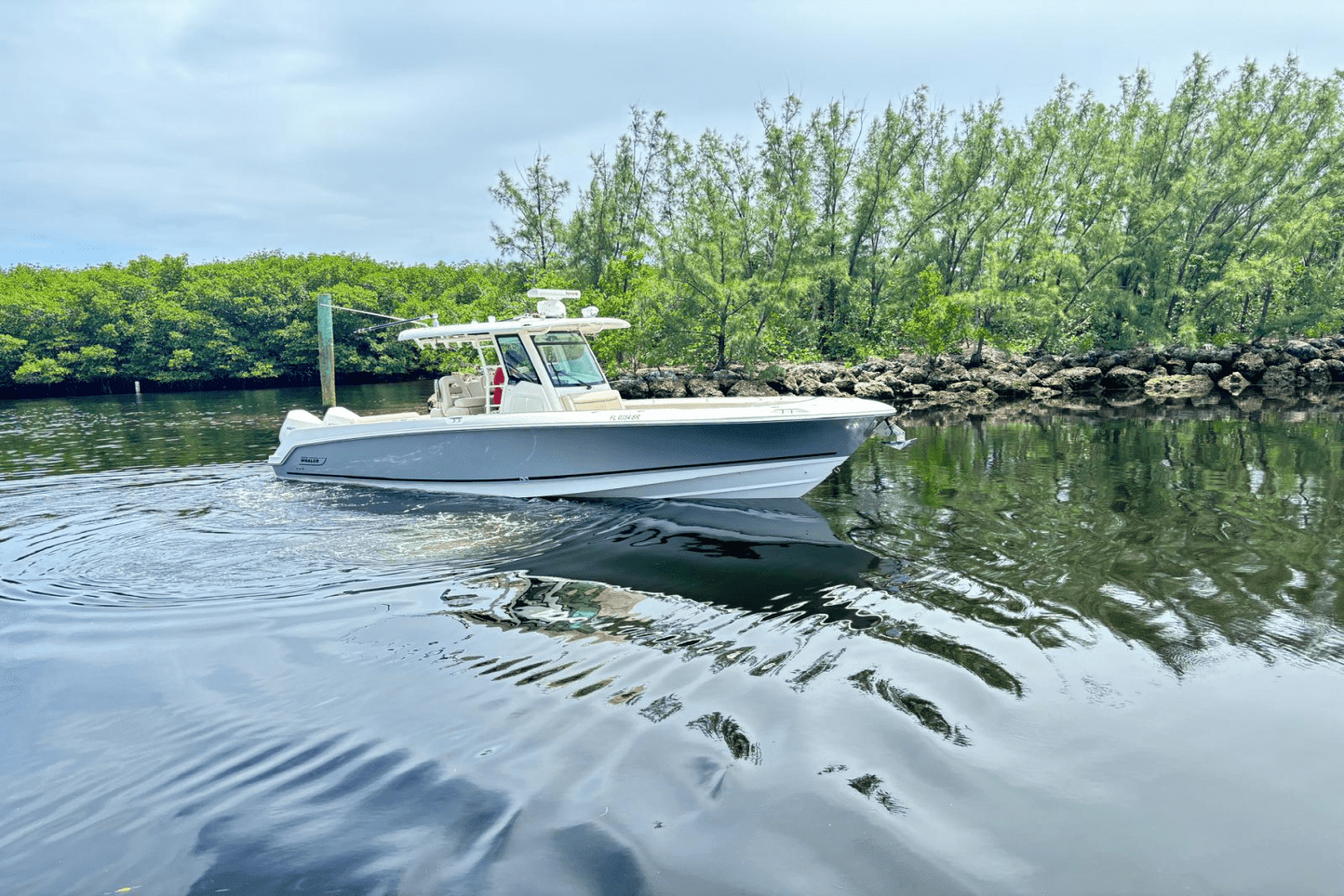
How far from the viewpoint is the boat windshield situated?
1091 centimetres

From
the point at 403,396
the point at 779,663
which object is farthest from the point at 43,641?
the point at 403,396

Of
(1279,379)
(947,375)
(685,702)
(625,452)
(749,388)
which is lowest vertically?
(685,702)

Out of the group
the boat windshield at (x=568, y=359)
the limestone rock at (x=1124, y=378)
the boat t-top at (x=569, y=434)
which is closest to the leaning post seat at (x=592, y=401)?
the boat t-top at (x=569, y=434)

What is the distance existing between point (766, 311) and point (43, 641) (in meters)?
30.4

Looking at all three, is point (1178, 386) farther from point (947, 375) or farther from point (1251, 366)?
point (947, 375)

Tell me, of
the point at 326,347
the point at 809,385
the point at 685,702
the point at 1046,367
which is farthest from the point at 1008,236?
the point at 685,702

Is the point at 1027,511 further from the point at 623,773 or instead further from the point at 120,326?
the point at 120,326

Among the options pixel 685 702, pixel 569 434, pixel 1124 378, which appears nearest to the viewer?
pixel 685 702

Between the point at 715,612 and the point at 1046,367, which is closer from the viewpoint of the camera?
the point at 715,612

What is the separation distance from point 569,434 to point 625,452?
779 mm

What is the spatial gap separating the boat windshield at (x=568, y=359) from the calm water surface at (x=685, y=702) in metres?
2.26

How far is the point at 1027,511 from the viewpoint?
9531 millimetres

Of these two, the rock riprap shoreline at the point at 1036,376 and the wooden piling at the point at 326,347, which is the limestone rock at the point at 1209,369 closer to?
the rock riprap shoreline at the point at 1036,376

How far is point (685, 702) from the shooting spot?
4.69 m
